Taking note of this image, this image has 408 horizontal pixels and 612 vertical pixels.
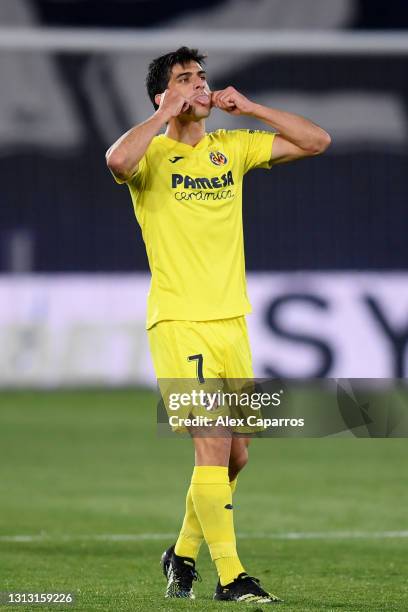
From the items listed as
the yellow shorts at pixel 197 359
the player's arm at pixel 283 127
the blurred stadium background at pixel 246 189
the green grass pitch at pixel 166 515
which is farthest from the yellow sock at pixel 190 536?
the blurred stadium background at pixel 246 189

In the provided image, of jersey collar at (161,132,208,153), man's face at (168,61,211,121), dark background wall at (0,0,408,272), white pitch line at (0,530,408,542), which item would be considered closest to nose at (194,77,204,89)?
man's face at (168,61,211,121)

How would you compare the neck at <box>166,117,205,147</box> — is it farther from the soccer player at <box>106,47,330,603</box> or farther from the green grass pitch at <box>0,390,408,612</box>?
the green grass pitch at <box>0,390,408,612</box>

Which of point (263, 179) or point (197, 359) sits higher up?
point (263, 179)

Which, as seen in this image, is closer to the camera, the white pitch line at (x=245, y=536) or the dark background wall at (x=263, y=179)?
the white pitch line at (x=245, y=536)

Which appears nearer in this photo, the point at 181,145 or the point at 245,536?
the point at 181,145

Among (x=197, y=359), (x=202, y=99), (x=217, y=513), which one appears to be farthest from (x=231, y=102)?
(x=217, y=513)

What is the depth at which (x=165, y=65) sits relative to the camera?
579 centimetres

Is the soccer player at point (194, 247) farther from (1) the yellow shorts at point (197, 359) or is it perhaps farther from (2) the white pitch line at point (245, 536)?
(2) the white pitch line at point (245, 536)

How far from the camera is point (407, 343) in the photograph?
19.0m

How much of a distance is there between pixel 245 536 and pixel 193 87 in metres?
3.23

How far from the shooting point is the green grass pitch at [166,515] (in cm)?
613

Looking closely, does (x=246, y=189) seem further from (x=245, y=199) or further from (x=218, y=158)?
(x=218, y=158)

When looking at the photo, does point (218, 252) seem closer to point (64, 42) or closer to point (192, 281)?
point (192, 281)

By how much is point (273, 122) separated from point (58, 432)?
8710mm
